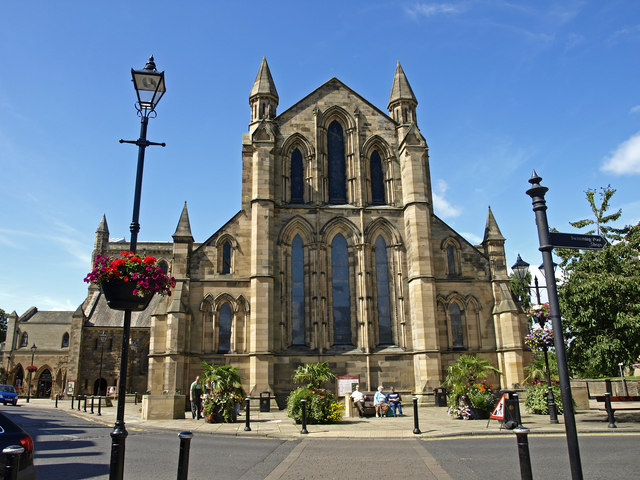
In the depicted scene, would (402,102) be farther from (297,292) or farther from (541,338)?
(541,338)

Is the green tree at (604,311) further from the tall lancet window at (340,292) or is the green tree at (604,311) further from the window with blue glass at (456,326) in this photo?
the tall lancet window at (340,292)

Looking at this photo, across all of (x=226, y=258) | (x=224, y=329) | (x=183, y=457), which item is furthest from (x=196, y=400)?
(x=183, y=457)

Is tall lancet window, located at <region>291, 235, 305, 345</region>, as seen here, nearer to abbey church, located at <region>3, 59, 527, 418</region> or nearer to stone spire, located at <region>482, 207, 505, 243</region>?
abbey church, located at <region>3, 59, 527, 418</region>

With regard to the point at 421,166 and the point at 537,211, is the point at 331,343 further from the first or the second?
the point at 537,211

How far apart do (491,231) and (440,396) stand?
9.56 meters

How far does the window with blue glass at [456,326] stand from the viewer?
26219mm

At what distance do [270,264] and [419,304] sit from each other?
7.74 m

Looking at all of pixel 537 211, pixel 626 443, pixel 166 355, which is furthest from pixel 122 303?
pixel 166 355

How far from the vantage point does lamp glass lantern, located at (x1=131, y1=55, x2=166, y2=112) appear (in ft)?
27.1

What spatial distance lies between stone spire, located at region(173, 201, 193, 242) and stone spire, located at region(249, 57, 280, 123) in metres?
6.66

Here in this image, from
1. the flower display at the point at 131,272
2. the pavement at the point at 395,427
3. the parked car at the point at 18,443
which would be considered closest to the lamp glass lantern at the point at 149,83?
the flower display at the point at 131,272

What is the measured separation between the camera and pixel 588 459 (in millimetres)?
9898

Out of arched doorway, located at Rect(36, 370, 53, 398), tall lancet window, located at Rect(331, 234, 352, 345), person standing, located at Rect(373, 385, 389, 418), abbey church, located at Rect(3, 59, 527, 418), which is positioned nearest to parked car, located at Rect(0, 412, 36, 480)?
person standing, located at Rect(373, 385, 389, 418)

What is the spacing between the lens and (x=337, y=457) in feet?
34.8
